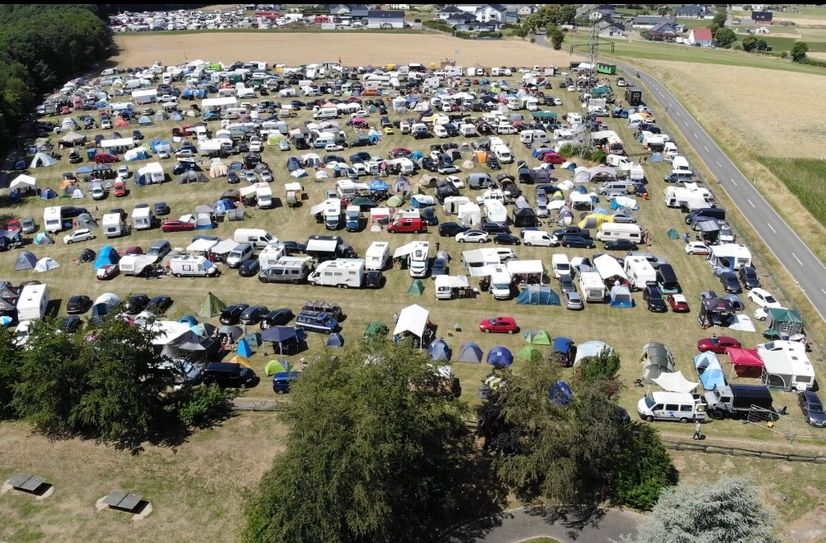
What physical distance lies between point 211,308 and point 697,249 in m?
33.8

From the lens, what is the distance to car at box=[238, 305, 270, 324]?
1470 inches

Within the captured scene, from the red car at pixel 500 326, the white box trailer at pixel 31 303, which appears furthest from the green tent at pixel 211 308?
the red car at pixel 500 326

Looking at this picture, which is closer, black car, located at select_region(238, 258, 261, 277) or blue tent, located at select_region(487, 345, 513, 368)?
blue tent, located at select_region(487, 345, 513, 368)

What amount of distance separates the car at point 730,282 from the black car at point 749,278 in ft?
1.89

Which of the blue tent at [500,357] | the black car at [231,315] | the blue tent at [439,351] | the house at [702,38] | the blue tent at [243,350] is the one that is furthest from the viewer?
the house at [702,38]

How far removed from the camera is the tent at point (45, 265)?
44.8 m

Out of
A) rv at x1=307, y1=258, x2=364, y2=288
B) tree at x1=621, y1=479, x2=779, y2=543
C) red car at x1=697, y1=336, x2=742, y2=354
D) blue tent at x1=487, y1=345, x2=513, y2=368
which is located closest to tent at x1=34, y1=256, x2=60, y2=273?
rv at x1=307, y1=258, x2=364, y2=288

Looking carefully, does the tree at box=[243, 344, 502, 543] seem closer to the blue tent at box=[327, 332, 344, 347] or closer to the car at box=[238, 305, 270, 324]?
the blue tent at box=[327, 332, 344, 347]

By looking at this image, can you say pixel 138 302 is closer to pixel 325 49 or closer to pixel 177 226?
pixel 177 226

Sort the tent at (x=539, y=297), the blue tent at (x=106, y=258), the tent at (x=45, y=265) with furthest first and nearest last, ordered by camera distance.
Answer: the tent at (x=45, y=265) < the blue tent at (x=106, y=258) < the tent at (x=539, y=297)

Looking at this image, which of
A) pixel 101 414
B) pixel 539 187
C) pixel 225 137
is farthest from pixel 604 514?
pixel 225 137

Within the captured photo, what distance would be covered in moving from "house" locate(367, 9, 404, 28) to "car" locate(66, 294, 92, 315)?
139052mm

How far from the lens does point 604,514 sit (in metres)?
24.5

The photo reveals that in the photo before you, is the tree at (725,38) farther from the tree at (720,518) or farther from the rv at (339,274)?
the tree at (720,518)
